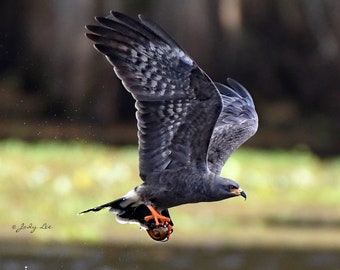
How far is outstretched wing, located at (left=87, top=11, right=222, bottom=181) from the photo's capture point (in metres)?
8.93

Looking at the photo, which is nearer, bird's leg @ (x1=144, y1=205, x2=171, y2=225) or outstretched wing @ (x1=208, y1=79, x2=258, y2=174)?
bird's leg @ (x1=144, y1=205, x2=171, y2=225)

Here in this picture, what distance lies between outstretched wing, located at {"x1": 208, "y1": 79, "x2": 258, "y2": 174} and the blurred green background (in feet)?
11.9

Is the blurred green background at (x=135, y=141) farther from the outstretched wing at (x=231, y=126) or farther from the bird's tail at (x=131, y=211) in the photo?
the bird's tail at (x=131, y=211)

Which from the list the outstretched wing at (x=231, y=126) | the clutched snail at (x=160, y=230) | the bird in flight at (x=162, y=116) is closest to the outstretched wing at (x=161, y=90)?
the bird in flight at (x=162, y=116)

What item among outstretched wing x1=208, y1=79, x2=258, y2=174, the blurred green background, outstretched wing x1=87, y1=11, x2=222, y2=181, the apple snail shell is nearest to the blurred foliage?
the blurred green background

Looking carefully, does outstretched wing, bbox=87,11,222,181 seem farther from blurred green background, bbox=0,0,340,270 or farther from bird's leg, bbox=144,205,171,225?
blurred green background, bbox=0,0,340,270

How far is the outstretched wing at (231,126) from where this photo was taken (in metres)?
10.6

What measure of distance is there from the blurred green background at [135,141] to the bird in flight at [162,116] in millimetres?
4501

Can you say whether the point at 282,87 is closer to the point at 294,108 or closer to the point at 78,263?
the point at 294,108

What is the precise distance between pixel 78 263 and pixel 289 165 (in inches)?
303

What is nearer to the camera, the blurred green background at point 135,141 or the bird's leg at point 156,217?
the bird's leg at point 156,217

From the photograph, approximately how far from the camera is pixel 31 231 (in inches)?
629
